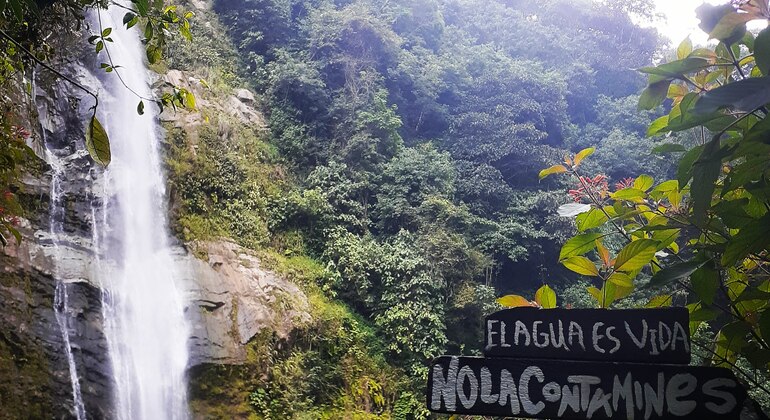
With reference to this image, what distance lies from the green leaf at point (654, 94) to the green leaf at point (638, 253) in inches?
10.4

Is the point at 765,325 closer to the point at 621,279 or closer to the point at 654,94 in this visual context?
the point at 621,279

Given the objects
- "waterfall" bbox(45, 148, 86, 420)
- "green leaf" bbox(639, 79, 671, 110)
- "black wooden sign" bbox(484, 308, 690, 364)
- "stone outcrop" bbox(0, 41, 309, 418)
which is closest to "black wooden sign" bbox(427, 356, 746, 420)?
"black wooden sign" bbox(484, 308, 690, 364)

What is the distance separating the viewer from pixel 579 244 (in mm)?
1021

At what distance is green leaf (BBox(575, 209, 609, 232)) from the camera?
3.51ft

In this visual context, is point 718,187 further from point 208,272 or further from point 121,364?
point 208,272

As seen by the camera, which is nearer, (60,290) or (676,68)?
(676,68)

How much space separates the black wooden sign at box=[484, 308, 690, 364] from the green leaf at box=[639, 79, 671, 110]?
395 mm

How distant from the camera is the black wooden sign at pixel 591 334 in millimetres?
989

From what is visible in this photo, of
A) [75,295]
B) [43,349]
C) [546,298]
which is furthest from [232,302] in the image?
[546,298]

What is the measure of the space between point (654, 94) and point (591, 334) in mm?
474

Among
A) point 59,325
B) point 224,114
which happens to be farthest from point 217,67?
point 59,325

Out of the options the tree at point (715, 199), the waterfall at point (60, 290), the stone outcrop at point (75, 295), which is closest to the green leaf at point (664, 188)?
the tree at point (715, 199)

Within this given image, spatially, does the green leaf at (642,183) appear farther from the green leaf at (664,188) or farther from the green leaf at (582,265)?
the green leaf at (582,265)

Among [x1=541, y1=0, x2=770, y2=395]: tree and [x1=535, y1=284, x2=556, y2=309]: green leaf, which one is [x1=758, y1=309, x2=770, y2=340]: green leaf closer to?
[x1=541, y1=0, x2=770, y2=395]: tree
